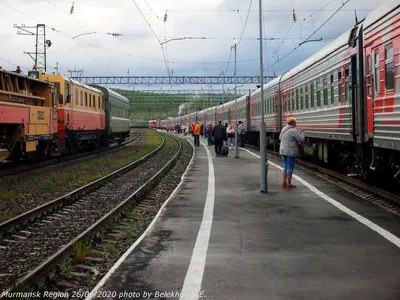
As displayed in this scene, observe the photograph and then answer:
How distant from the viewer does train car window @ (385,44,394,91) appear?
9859mm

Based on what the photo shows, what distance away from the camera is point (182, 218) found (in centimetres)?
941

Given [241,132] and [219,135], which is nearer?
[219,135]

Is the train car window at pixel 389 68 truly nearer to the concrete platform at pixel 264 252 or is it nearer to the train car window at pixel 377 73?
the train car window at pixel 377 73

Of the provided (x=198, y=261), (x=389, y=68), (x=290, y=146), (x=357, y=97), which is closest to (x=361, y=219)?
(x=389, y=68)

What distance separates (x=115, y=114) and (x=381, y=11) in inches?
1177

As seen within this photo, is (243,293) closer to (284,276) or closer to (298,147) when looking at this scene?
(284,276)

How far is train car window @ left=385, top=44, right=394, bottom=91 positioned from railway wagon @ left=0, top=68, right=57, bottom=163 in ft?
36.2

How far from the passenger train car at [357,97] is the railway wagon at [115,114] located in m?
16.6

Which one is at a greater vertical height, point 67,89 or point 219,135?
point 67,89

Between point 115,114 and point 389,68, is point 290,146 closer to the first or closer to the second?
point 389,68

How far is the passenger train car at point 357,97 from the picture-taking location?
997 cm

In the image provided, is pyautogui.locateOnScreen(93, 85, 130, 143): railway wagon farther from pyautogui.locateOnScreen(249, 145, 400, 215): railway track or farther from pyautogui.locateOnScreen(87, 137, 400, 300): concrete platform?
pyautogui.locateOnScreen(87, 137, 400, 300): concrete platform

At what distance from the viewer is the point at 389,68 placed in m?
10.1

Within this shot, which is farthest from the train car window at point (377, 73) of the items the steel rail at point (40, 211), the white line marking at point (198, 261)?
the steel rail at point (40, 211)
